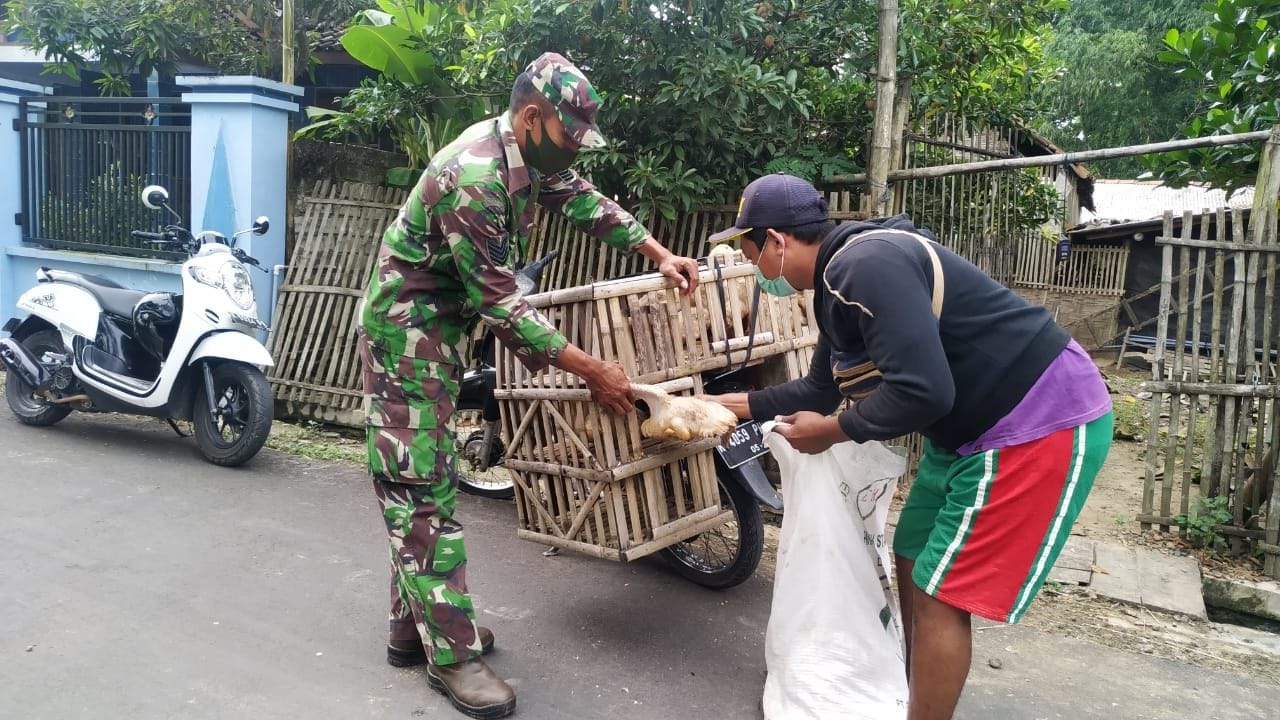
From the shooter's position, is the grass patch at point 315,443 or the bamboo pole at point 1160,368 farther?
the grass patch at point 315,443

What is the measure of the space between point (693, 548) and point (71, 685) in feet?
7.98

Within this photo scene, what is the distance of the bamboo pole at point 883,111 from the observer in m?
4.92

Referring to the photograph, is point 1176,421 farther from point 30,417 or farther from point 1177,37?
point 30,417

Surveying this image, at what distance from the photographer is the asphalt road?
295 centimetres

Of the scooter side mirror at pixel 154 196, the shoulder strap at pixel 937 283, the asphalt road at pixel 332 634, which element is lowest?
the asphalt road at pixel 332 634

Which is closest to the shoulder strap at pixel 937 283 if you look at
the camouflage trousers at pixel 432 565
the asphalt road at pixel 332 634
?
the asphalt road at pixel 332 634

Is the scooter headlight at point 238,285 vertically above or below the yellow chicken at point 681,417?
above

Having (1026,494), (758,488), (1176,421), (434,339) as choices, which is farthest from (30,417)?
(1176,421)

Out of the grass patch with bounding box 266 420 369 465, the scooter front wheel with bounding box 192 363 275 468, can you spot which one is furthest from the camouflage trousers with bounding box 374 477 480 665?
the grass patch with bounding box 266 420 369 465

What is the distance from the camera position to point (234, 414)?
17.9ft

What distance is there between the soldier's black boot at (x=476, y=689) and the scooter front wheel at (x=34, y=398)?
14.7 feet

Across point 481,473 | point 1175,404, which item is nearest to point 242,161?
point 481,473

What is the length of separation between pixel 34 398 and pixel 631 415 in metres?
5.02

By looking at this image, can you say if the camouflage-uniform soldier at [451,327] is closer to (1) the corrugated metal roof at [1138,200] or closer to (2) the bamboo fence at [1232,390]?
(2) the bamboo fence at [1232,390]
